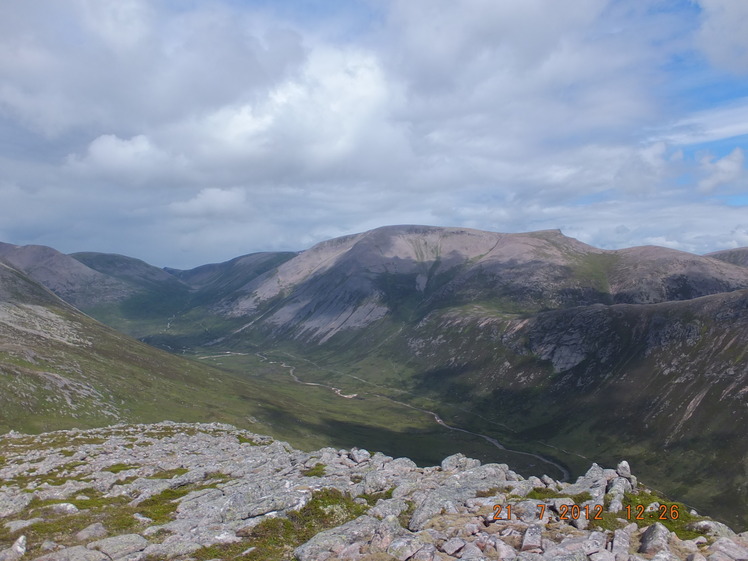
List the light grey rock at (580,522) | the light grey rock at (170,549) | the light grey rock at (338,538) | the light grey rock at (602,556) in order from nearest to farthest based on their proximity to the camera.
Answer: the light grey rock at (602,556) < the light grey rock at (338,538) < the light grey rock at (170,549) < the light grey rock at (580,522)

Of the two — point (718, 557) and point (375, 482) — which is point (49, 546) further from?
point (718, 557)

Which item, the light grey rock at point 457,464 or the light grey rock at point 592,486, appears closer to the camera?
the light grey rock at point 592,486

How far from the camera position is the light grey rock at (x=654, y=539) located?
2314 cm

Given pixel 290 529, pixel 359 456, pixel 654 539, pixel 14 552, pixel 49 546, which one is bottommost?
pixel 359 456

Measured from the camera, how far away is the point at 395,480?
36.7 metres

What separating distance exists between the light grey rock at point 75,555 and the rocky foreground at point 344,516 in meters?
0.05

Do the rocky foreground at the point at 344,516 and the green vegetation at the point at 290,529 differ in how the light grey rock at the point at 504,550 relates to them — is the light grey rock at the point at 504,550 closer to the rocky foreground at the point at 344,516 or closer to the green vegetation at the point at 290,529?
the rocky foreground at the point at 344,516

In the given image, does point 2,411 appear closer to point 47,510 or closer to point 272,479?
point 47,510

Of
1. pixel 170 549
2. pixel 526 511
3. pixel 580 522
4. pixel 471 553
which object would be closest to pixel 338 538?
pixel 471 553

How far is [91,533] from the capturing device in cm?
2905

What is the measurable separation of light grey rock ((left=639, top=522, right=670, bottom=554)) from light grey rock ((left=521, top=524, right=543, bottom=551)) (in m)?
4.82

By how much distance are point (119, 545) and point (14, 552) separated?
514 centimetres

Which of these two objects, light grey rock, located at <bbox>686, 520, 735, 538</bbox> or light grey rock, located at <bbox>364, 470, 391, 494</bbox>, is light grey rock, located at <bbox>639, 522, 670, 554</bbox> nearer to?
light grey rock, located at <bbox>686, 520, 735, 538</bbox>

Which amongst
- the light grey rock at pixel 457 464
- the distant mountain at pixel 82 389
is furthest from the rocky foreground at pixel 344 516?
the distant mountain at pixel 82 389
